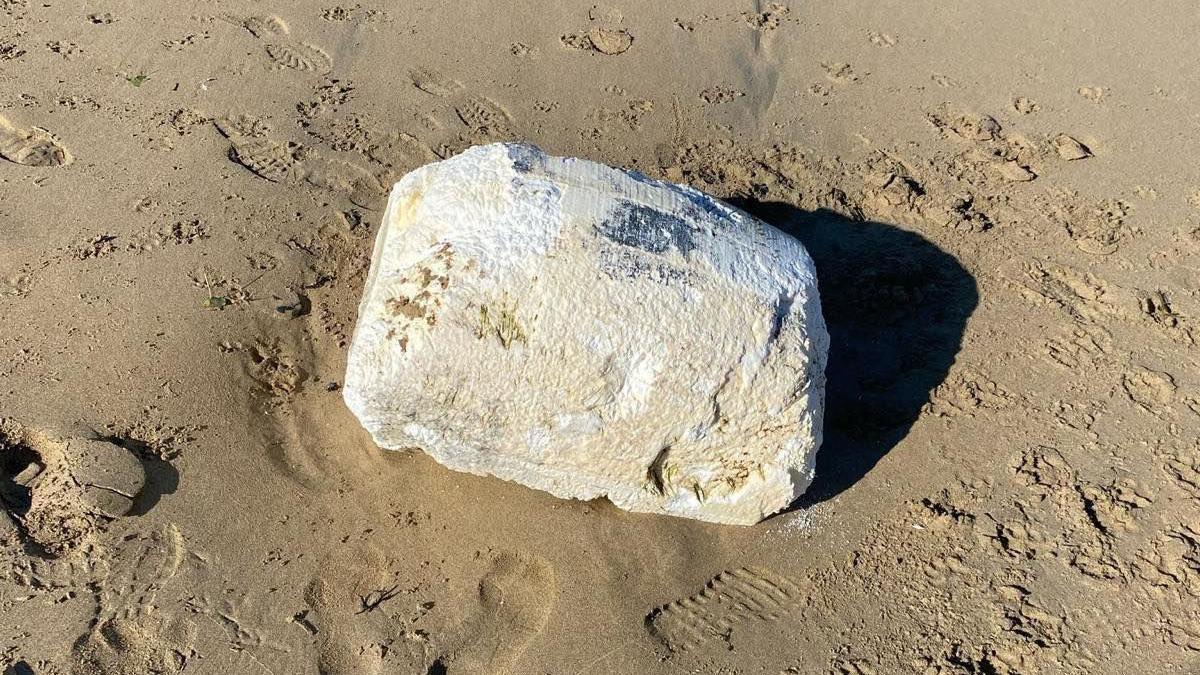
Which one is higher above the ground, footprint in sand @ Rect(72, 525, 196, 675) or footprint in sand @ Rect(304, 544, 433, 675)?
footprint in sand @ Rect(304, 544, 433, 675)

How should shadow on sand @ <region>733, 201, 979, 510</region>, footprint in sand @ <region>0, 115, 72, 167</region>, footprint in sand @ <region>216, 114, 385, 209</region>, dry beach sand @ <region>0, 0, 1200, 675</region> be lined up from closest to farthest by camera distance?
1. dry beach sand @ <region>0, 0, 1200, 675</region>
2. shadow on sand @ <region>733, 201, 979, 510</region>
3. footprint in sand @ <region>0, 115, 72, 167</region>
4. footprint in sand @ <region>216, 114, 385, 209</region>

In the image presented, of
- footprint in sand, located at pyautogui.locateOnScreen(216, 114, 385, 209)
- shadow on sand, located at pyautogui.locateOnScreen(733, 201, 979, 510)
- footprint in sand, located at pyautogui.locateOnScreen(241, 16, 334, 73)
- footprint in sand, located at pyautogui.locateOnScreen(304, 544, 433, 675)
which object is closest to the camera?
footprint in sand, located at pyautogui.locateOnScreen(304, 544, 433, 675)

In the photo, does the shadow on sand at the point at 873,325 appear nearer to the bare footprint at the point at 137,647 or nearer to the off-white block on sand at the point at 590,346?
the off-white block on sand at the point at 590,346

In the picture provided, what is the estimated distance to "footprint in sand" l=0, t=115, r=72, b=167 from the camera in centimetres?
504

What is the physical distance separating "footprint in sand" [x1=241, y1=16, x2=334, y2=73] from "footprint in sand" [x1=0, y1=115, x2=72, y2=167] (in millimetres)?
1504

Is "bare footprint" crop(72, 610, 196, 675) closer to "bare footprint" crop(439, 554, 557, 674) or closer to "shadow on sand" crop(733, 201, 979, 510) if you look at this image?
"bare footprint" crop(439, 554, 557, 674)

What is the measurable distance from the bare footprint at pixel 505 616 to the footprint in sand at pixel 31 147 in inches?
149

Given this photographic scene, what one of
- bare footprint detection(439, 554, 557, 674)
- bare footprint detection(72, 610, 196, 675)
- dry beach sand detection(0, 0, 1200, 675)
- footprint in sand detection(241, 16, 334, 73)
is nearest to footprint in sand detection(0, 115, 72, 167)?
dry beach sand detection(0, 0, 1200, 675)

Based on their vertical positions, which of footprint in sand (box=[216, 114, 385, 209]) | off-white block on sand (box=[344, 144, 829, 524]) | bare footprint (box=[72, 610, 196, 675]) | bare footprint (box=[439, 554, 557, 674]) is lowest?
bare footprint (box=[72, 610, 196, 675])

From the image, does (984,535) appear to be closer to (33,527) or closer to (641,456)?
(641,456)

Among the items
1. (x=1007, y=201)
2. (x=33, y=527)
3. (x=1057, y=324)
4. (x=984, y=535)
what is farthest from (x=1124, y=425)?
(x=33, y=527)

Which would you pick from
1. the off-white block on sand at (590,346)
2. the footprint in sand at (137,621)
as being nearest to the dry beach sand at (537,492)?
the footprint in sand at (137,621)

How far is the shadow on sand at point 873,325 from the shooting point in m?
4.43

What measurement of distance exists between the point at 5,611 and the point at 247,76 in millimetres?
3719
